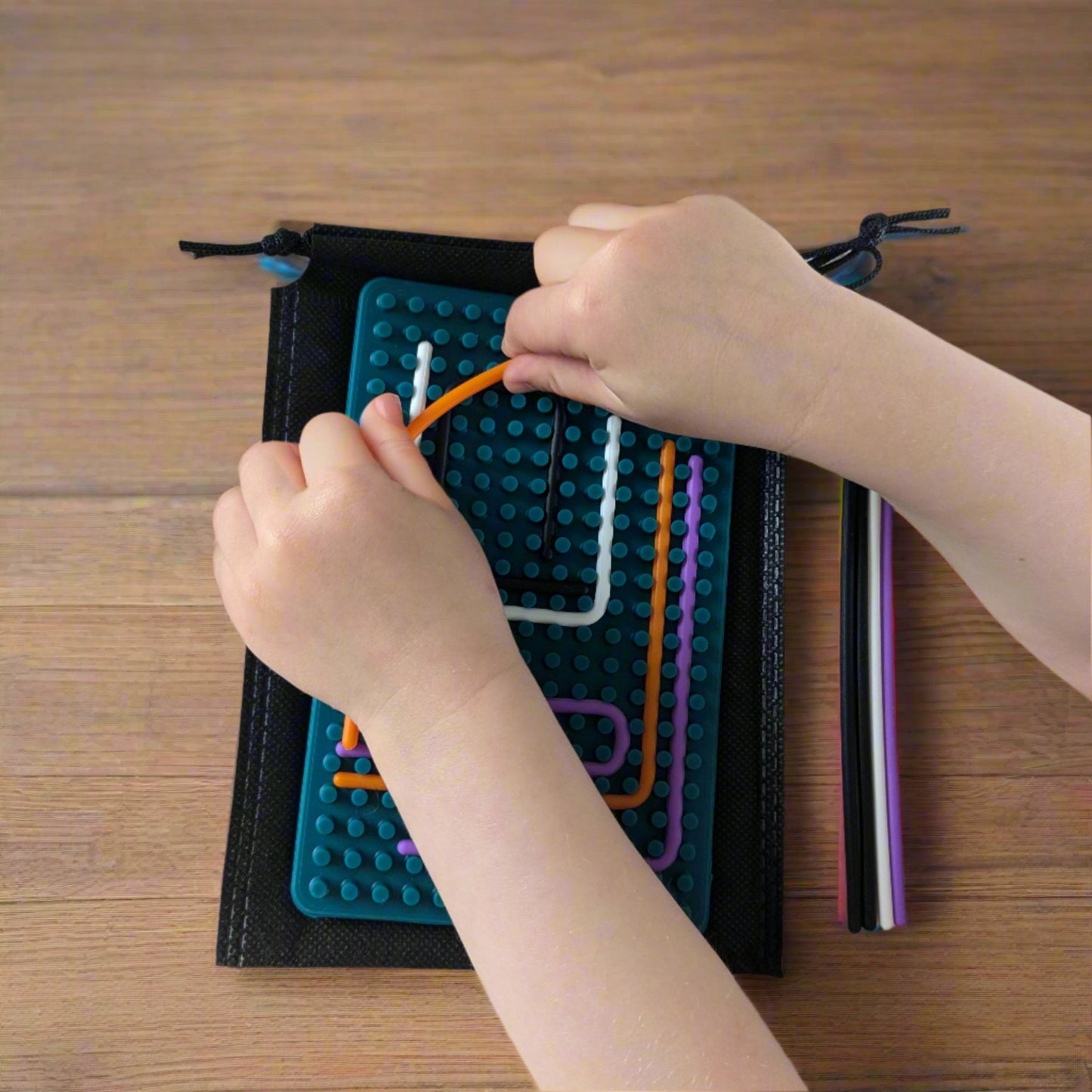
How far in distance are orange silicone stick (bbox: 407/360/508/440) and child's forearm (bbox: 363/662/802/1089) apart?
172 mm

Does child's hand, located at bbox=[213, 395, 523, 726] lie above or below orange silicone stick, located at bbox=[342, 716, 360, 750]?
above

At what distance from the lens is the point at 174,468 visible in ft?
1.96

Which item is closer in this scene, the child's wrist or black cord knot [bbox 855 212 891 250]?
the child's wrist

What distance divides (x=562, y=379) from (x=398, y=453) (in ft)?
0.37

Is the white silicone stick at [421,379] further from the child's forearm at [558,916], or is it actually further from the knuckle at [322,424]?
the child's forearm at [558,916]

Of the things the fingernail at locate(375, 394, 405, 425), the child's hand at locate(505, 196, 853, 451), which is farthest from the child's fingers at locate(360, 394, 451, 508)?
the child's hand at locate(505, 196, 853, 451)

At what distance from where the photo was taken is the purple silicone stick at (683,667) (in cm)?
56

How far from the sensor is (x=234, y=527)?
0.49 metres

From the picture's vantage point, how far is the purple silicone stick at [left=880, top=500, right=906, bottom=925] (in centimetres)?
57

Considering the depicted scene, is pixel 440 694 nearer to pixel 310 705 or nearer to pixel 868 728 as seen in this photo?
pixel 310 705

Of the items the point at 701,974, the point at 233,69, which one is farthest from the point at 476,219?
the point at 701,974

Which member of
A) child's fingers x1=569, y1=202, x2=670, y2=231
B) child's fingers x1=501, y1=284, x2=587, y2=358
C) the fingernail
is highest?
child's fingers x1=569, y1=202, x2=670, y2=231

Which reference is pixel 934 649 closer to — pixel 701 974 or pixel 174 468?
pixel 701 974

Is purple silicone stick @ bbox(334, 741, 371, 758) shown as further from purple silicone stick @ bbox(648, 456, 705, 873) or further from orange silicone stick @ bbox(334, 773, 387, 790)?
purple silicone stick @ bbox(648, 456, 705, 873)
